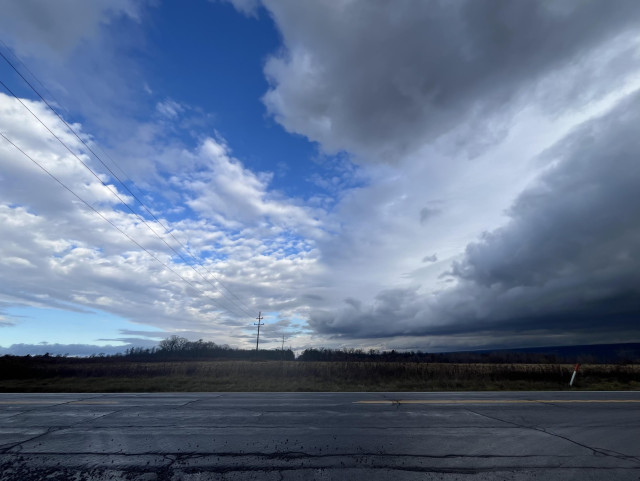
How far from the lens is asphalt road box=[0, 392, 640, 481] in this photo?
16.9ft

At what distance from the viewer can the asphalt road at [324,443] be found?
5.16 meters

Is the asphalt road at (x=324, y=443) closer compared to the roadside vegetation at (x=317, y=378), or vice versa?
the asphalt road at (x=324, y=443)

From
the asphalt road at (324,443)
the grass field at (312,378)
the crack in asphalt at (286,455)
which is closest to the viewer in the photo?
the asphalt road at (324,443)

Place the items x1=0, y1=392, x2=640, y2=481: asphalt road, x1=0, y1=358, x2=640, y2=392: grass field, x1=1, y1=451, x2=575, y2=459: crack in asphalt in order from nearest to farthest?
x1=0, y1=392, x2=640, y2=481: asphalt road, x1=1, y1=451, x2=575, y2=459: crack in asphalt, x1=0, y1=358, x2=640, y2=392: grass field

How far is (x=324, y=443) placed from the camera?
21.3 feet

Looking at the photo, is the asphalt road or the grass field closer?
the asphalt road

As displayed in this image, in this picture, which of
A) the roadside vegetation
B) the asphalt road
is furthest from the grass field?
the asphalt road

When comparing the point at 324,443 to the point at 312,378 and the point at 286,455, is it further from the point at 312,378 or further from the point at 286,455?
the point at 312,378

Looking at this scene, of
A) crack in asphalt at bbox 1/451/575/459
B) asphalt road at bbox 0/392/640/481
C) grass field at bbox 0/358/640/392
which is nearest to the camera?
asphalt road at bbox 0/392/640/481

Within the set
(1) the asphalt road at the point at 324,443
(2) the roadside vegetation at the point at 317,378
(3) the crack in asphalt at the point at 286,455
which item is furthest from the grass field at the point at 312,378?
(3) the crack in asphalt at the point at 286,455

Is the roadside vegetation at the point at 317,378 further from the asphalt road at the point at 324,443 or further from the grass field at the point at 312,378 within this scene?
the asphalt road at the point at 324,443

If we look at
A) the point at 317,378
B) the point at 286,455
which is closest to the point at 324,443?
the point at 286,455

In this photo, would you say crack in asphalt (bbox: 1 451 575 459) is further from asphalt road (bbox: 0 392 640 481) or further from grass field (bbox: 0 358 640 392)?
grass field (bbox: 0 358 640 392)

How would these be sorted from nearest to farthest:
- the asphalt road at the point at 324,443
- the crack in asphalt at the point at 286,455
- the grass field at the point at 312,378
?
1. the asphalt road at the point at 324,443
2. the crack in asphalt at the point at 286,455
3. the grass field at the point at 312,378
